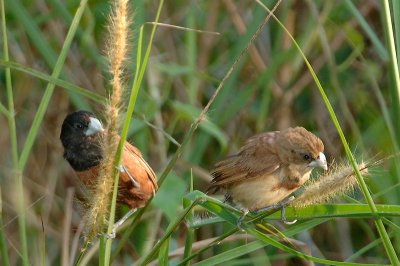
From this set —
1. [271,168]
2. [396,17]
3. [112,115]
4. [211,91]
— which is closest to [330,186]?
[112,115]

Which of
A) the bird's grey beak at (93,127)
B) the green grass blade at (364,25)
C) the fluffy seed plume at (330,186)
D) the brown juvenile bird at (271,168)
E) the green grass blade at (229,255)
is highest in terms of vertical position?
the green grass blade at (364,25)

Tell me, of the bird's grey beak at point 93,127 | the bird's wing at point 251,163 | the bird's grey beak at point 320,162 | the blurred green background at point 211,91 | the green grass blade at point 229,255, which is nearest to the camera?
the green grass blade at point 229,255

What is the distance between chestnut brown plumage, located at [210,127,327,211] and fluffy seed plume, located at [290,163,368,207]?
92cm

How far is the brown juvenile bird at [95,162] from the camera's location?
→ 3.17 m

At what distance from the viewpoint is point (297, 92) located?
5031 millimetres

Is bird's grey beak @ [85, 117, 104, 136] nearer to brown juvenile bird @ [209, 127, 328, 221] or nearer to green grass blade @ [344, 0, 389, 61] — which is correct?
brown juvenile bird @ [209, 127, 328, 221]

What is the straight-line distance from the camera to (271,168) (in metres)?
3.15

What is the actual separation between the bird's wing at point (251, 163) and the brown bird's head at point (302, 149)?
0.06 meters

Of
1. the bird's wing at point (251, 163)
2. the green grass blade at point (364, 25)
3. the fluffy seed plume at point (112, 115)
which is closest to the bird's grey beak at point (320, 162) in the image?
the bird's wing at point (251, 163)

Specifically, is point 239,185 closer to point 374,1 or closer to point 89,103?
point 89,103

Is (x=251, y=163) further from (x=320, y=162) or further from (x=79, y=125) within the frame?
(x=79, y=125)

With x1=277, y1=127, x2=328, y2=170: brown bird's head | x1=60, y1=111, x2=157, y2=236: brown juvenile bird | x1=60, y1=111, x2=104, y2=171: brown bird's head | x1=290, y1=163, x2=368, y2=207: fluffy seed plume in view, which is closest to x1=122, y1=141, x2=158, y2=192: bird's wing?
x1=60, y1=111, x2=157, y2=236: brown juvenile bird

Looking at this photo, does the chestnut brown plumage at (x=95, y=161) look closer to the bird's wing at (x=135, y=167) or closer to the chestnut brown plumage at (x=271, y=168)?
the bird's wing at (x=135, y=167)

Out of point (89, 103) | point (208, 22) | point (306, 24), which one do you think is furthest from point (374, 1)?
point (89, 103)
